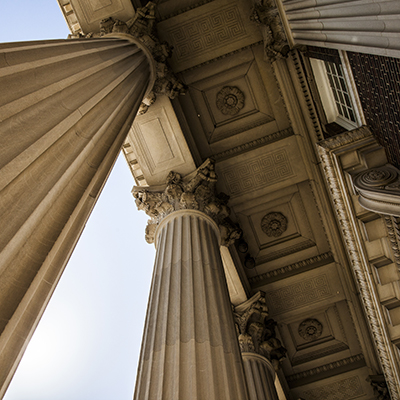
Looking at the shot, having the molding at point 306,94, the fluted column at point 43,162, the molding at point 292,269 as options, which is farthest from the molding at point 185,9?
the molding at point 292,269

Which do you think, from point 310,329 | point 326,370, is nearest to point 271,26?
point 310,329

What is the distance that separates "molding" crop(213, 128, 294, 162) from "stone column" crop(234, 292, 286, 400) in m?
4.67

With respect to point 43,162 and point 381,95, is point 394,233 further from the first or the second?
point 43,162

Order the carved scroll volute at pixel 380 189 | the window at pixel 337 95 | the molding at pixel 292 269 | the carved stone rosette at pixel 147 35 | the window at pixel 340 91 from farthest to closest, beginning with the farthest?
1. the molding at pixel 292 269
2. the carved stone rosette at pixel 147 35
3. the window at pixel 340 91
4. the window at pixel 337 95
5. the carved scroll volute at pixel 380 189

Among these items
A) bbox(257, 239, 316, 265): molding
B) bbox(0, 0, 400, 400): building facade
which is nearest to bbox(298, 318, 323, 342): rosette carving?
bbox(0, 0, 400, 400): building facade

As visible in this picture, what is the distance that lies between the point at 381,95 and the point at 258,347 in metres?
8.65

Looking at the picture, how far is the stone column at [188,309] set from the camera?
607cm

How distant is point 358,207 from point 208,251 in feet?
10.9

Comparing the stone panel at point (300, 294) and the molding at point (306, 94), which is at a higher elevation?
the molding at point (306, 94)

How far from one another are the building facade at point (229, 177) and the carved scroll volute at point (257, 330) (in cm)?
6

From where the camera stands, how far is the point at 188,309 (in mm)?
7539

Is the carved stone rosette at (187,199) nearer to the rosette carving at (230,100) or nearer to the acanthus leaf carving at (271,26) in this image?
the rosette carving at (230,100)

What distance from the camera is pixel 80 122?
5758 mm

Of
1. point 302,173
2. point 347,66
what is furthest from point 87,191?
point 302,173
